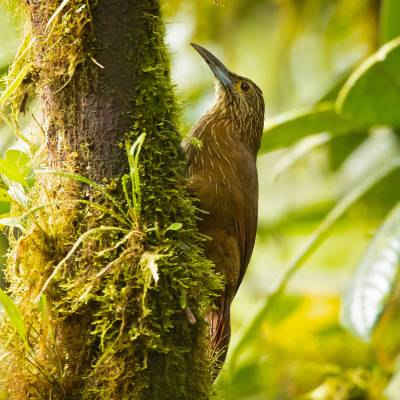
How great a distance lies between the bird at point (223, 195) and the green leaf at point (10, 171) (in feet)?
2.55

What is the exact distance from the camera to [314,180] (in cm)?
711

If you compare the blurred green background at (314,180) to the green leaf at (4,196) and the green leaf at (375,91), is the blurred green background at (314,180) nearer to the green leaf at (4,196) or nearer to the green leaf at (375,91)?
the green leaf at (375,91)

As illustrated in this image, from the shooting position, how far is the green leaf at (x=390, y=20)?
11.9ft

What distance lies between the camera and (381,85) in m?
3.63

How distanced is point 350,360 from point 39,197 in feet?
9.50

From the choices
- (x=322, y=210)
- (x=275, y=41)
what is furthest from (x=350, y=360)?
(x=275, y=41)

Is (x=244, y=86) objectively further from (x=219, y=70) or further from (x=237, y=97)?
(x=219, y=70)

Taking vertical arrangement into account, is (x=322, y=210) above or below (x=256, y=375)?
above

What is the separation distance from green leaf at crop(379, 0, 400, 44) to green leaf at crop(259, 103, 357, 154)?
1.23ft

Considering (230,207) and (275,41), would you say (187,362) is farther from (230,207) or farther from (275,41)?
(275,41)

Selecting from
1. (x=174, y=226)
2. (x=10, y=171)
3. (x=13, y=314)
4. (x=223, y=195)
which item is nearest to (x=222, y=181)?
(x=223, y=195)

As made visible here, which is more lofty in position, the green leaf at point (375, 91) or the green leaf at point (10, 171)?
the green leaf at point (375, 91)

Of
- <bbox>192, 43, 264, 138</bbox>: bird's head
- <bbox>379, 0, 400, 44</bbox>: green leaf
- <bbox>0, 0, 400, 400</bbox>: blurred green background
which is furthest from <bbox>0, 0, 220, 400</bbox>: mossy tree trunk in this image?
<bbox>379, 0, 400, 44</bbox>: green leaf

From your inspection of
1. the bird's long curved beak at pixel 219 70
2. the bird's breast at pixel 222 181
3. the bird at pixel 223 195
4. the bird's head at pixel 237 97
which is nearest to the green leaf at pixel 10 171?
the bird at pixel 223 195
